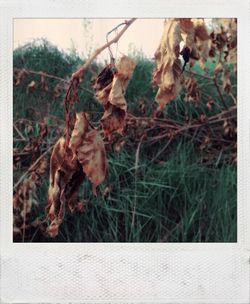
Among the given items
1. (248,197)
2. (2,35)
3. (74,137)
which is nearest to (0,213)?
(74,137)

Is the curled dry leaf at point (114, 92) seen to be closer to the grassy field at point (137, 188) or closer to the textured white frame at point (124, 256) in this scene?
the grassy field at point (137, 188)

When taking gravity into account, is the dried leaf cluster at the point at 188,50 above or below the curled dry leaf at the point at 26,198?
above

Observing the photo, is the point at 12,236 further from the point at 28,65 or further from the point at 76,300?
the point at 28,65

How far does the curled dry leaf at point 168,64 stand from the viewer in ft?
11.5

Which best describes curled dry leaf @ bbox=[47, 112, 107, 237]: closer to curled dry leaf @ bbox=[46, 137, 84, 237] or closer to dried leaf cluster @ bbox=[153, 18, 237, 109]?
curled dry leaf @ bbox=[46, 137, 84, 237]

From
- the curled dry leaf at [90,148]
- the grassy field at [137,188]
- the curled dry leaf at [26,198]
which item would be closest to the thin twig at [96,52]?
the grassy field at [137,188]

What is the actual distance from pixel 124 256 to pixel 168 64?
60cm

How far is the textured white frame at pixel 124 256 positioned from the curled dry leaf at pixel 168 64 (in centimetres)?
5

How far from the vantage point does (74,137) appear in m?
3.50

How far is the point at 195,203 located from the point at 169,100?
0.32 m

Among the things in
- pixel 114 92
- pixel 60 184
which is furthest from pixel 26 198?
pixel 114 92

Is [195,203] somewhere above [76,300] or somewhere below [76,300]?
above

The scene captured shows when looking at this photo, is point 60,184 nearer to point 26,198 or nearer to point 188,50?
point 26,198

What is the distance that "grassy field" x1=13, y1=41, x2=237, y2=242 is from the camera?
3.50 metres
